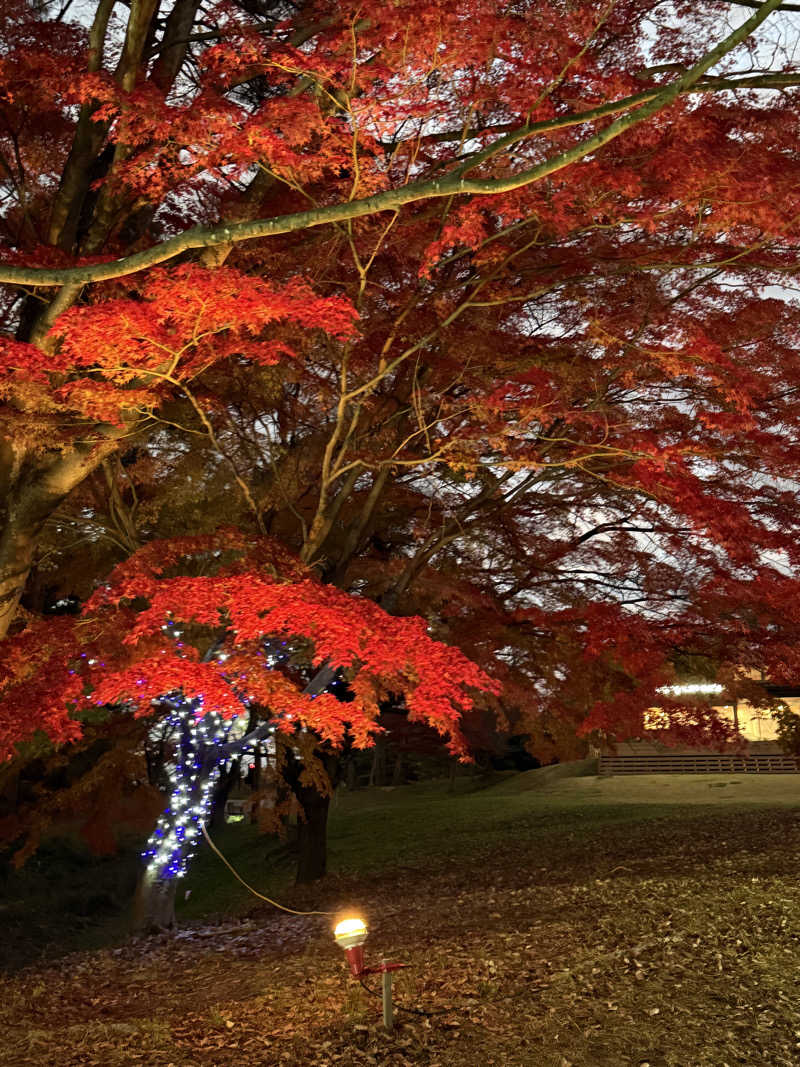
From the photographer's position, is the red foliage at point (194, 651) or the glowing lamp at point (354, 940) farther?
the red foliage at point (194, 651)

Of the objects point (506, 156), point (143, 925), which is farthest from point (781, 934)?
point (143, 925)

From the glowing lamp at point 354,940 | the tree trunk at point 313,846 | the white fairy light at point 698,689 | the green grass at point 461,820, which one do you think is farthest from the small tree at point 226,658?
the white fairy light at point 698,689

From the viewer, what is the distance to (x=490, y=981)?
5.77m

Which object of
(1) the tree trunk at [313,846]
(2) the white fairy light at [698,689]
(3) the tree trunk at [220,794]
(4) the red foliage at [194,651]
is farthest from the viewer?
(2) the white fairy light at [698,689]

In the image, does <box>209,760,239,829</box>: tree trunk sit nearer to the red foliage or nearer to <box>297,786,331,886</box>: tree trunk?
<box>297,786,331,886</box>: tree trunk

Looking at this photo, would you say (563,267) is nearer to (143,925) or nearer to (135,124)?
(135,124)

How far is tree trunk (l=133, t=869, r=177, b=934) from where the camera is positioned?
11.6 metres

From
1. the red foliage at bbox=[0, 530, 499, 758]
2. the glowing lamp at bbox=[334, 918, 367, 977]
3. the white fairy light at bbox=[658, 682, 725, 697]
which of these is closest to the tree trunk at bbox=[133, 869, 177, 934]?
the red foliage at bbox=[0, 530, 499, 758]

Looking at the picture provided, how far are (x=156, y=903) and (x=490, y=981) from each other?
7.33 m

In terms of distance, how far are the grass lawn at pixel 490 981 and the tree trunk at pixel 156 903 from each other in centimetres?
63

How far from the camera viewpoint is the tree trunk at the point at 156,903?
11594mm

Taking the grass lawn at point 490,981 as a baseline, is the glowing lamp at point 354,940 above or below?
above

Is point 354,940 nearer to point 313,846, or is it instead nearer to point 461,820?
point 313,846

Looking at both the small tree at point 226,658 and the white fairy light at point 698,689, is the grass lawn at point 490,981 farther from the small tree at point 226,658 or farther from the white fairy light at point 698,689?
the white fairy light at point 698,689
